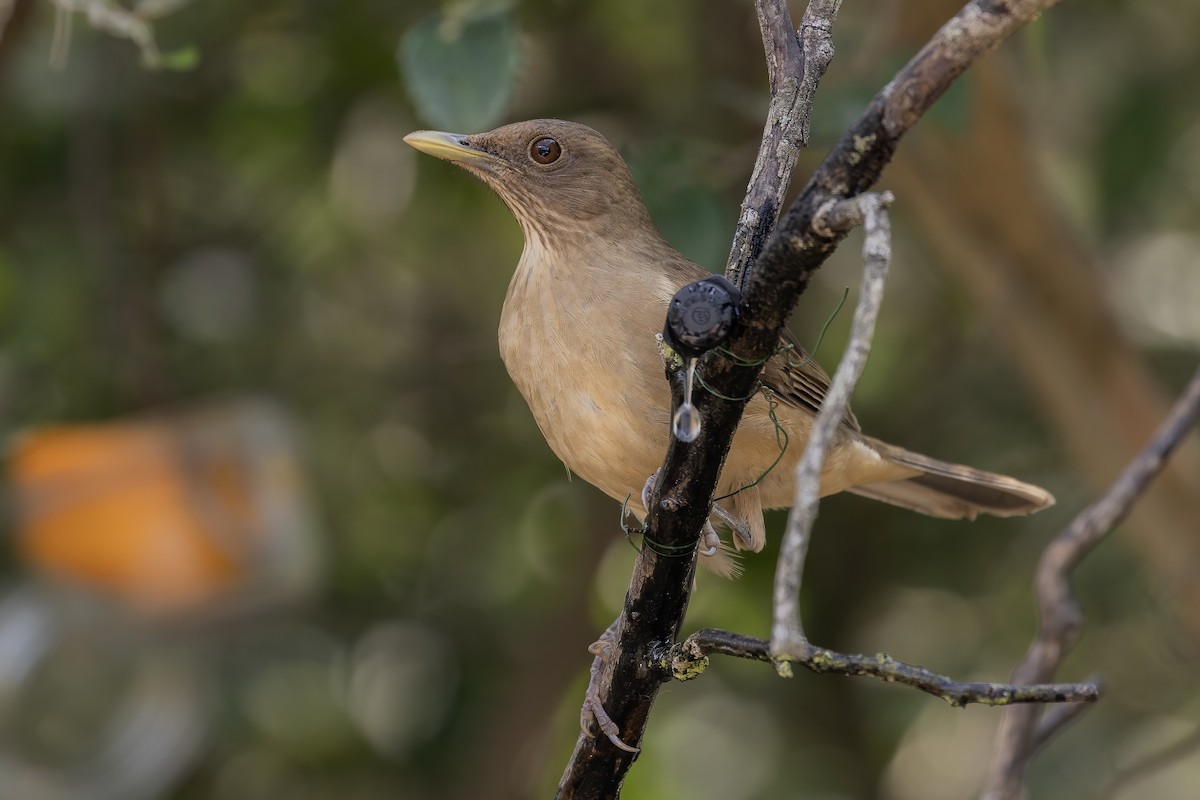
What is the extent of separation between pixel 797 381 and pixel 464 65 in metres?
1.19

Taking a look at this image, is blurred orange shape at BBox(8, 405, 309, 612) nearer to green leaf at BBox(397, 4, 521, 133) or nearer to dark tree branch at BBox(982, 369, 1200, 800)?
green leaf at BBox(397, 4, 521, 133)

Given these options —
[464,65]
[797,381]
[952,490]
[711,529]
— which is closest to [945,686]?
[711,529]

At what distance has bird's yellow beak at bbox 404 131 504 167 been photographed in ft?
11.8

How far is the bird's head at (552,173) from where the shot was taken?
373cm

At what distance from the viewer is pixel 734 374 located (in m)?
2.02

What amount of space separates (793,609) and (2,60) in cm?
430

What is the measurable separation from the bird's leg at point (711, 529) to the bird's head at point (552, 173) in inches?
37.6

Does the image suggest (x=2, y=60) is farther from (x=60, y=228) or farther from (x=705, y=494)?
(x=705, y=494)

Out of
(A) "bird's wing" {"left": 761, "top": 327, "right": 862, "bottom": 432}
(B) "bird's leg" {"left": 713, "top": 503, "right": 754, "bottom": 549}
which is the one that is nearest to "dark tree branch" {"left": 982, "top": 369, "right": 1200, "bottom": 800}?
(A) "bird's wing" {"left": 761, "top": 327, "right": 862, "bottom": 432}

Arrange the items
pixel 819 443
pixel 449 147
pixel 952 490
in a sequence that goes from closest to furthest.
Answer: pixel 819 443
pixel 449 147
pixel 952 490

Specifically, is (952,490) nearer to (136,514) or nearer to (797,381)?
(797,381)

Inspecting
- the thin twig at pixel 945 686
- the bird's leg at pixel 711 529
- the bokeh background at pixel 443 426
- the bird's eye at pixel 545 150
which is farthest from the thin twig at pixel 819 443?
the bokeh background at pixel 443 426

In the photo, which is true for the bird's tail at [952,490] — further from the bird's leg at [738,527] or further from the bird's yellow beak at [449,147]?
the bird's yellow beak at [449,147]

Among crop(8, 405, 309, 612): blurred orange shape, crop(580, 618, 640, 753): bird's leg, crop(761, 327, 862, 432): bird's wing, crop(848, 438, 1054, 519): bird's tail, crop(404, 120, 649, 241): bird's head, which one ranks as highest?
crop(404, 120, 649, 241): bird's head
